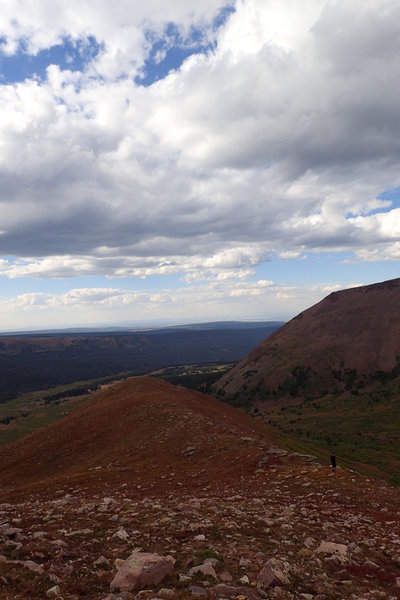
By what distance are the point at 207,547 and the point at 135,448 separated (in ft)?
74.2

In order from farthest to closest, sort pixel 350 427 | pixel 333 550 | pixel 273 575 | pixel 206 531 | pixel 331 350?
1. pixel 331 350
2. pixel 350 427
3. pixel 206 531
4. pixel 333 550
5. pixel 273 575

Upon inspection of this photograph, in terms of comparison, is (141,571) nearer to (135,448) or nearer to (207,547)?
(207,547)

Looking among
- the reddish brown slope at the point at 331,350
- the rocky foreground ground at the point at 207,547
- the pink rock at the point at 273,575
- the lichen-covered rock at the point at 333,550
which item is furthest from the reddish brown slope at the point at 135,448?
the reddish brown slope at the point at 331,350

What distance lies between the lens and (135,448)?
104ft

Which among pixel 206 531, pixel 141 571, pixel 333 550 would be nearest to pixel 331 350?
pixel 333 550

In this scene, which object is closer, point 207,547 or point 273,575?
point 273,575

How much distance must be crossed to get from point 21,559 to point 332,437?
71775 mm

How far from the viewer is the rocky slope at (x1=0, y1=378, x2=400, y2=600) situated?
27.4ft

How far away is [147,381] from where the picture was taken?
201ft

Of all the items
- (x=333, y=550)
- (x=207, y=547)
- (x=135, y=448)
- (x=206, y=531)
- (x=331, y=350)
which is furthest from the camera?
(x=331, y=350)

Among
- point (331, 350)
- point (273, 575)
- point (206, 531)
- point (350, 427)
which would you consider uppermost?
point (273, 575)

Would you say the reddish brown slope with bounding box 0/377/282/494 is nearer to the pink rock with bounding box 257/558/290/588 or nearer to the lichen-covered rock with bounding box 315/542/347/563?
the lichen-covered rock with bounding box 315/542/347/563

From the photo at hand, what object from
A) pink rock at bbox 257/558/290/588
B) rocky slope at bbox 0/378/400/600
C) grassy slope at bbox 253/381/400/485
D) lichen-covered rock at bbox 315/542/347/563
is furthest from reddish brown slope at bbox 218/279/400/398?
pink rock at bbox 257/558/290/588

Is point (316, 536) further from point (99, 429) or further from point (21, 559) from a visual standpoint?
point (99, 429)
